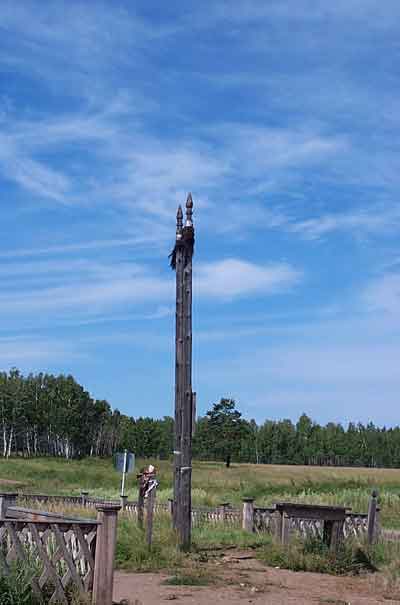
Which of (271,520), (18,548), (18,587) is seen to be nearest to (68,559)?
(18,548)

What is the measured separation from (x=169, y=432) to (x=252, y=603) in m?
139

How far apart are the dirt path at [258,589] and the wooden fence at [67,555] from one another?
78cm

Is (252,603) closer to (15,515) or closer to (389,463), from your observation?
(15,515)

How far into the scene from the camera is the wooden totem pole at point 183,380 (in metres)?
16.8

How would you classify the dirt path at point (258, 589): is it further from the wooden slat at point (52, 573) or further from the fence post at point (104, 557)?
the wooden slat at point (52, 573)

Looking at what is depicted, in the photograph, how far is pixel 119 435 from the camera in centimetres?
12506

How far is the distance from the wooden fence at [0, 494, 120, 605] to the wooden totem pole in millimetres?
6295

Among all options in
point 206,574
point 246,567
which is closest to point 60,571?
point 206,574

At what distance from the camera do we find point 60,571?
33.9 feet

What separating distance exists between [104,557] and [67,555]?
0.44 m

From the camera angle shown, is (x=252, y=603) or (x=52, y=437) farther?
(x=52, y=437)

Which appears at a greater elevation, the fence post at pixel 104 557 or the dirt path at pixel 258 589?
the fence post at pixel 104 557

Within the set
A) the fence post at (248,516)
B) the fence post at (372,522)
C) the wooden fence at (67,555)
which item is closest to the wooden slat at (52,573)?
the wooden fence at (67,555)

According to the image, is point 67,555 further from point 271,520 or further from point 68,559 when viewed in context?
point 271,520
